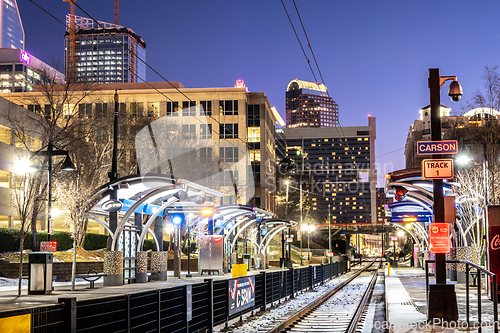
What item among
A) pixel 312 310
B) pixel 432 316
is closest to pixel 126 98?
pixel 312 310

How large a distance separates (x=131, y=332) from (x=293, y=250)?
78.0 m

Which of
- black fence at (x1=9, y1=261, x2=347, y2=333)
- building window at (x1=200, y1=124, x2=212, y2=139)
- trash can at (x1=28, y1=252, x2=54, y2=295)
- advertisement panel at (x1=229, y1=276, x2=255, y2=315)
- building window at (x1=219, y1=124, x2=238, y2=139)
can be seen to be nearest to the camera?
black fence at (x1=9, y1=261, x2=347, y2=333)

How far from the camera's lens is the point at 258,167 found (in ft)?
318

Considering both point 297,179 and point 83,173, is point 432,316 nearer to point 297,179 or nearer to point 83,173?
point 83,173

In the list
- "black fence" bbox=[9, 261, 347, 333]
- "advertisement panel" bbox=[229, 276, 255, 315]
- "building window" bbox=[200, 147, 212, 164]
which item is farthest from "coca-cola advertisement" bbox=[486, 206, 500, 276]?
"building window" bbox=[200, 147, 212, 164]

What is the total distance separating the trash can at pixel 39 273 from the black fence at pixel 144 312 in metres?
7.77

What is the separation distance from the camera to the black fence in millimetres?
6801

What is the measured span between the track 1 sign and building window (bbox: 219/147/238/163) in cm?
7738

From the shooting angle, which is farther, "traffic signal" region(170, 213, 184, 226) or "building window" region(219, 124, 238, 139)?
"building window" region(219, 124, 238, 139)

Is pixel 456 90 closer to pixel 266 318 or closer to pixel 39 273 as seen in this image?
pixel 266 318

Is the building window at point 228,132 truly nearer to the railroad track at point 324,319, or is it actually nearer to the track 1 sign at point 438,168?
the railroad track at point 324,319

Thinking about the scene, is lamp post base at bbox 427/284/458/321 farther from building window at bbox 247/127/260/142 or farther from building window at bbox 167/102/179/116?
building window at bbox 247/127/260/142

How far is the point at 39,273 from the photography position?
1959 centimetres

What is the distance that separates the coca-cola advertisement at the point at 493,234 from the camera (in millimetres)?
17656
